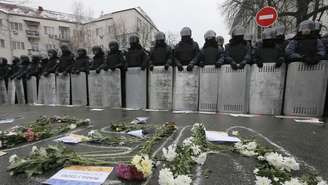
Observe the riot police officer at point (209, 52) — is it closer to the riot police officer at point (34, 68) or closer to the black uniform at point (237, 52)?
the black uniform at point (237, 52)

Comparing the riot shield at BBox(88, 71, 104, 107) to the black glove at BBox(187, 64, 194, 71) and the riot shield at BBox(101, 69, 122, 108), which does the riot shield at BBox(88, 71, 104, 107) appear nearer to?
the riot shield at BBox(101, 69, 122, 108)

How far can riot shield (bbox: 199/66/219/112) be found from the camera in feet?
21.3

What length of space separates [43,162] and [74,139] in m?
1.16

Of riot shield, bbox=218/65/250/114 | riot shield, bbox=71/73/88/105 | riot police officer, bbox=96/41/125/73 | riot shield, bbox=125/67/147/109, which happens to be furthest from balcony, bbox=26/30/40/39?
riot shield, bbox=218/65/250/114

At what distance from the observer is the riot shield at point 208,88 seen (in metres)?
6.50

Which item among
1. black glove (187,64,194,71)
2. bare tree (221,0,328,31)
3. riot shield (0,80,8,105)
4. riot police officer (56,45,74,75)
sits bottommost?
riot shield (0,80,8,105)

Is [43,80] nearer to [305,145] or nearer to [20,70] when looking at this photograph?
[20,70]

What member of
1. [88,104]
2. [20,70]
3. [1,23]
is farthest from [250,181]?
[1,23]

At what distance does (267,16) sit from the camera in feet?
24.3

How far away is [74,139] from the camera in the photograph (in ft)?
11.5

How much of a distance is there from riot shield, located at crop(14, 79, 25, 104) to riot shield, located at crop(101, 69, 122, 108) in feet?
17.0

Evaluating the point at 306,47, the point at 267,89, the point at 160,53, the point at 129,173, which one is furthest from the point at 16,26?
the point at 129,173

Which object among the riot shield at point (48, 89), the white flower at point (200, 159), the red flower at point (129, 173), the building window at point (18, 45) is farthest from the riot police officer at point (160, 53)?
the building window at point (18, 45)

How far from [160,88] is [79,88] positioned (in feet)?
11.5
